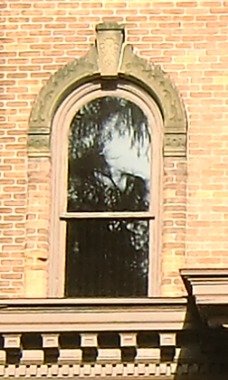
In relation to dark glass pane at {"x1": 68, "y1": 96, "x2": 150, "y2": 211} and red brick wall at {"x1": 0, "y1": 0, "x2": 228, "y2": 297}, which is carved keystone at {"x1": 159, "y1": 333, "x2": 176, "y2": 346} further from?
dark glass pane at {"x1": 68, "y1": 96, "x2": 150, "y2": 211}

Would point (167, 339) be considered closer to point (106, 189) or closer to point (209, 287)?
point (209, 287)

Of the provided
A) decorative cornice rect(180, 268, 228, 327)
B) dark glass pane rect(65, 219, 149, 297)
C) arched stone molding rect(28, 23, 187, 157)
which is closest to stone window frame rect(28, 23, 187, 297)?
arched stone molding rect(28, 23, 187, 157)

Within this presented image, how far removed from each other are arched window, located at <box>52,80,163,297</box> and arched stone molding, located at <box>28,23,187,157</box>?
0.13 metres

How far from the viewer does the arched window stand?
504 inches

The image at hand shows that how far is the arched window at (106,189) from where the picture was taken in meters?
12.8

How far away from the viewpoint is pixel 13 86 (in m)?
13.3

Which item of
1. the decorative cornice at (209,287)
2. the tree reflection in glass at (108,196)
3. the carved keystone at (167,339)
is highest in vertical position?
the tree reflection in glass at (108,196)

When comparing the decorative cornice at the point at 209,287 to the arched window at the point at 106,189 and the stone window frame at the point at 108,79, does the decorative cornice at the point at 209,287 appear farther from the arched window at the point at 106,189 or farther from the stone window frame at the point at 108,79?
the stone window frame at the point at 108,79

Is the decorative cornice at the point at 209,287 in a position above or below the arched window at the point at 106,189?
below

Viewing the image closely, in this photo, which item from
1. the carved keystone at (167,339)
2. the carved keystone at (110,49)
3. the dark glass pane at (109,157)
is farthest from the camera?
the carved keystone at (110,49)

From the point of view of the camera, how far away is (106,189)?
13078mm

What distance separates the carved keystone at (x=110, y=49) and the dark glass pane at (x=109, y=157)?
30cm

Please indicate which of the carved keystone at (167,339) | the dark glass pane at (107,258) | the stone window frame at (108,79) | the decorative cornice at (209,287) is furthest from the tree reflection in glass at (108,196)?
the decorative cornice at (209,287)

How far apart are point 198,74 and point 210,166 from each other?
97cm
